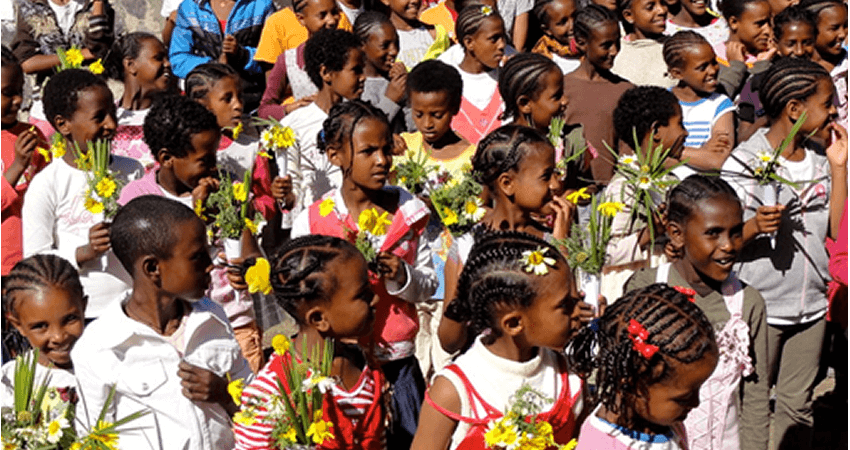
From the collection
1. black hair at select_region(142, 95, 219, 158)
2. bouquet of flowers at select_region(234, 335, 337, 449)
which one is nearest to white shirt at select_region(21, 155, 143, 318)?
black hair at select_region(142, 95, 219, 158)

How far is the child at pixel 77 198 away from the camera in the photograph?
221 inches

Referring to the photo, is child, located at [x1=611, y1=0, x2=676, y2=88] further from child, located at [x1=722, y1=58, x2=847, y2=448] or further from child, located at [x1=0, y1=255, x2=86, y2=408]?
child, located at [x1=0, y1=255, x2=86, y2=408]

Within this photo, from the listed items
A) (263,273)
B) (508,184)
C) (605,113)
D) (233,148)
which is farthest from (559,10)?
(263,273)

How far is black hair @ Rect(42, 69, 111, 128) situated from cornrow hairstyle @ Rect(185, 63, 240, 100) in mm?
701

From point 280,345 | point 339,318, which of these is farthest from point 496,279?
point 280,345

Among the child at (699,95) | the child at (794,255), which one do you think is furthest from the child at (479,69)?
the child at (794,255)

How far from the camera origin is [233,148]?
697 centimetres

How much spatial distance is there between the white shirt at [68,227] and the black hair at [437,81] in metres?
2.01

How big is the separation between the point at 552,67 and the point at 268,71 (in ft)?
8.79

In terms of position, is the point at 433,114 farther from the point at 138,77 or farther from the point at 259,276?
the point at 259,276

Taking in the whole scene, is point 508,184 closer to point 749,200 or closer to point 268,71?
point 749,200

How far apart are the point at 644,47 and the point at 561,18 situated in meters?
0.75

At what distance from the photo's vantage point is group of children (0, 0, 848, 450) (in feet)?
13.4

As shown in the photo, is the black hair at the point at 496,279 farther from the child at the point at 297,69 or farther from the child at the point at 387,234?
the child at the point at 297,69
